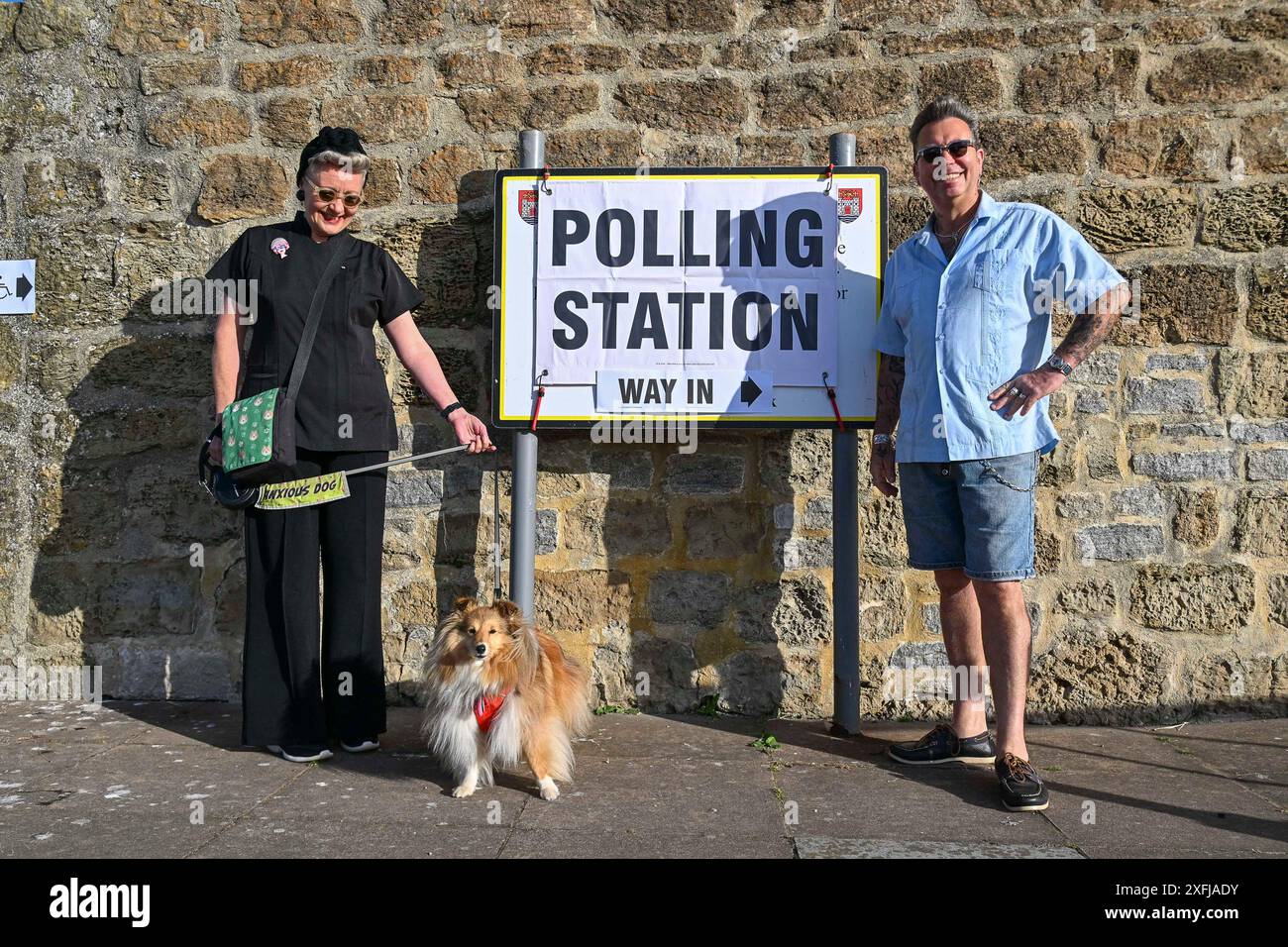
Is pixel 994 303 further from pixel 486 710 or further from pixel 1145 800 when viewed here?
pixel 486 710

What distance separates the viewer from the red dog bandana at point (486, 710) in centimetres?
362

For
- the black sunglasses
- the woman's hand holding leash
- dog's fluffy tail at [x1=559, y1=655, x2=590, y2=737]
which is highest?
the black sunglasses

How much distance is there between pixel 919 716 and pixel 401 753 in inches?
82.2

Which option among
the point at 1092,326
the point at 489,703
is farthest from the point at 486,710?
the point at 1092,326

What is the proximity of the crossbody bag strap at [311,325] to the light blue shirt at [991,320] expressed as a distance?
7.03 feet

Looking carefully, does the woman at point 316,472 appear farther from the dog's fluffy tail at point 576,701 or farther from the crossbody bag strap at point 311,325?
the dog's fluffy tail at point 576,701

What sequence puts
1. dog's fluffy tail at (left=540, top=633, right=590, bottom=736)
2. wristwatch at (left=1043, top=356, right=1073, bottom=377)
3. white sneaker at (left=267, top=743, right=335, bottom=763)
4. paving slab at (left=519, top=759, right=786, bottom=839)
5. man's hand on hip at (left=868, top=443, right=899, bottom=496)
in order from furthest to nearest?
1. man's hand on hip at (left=868, top=443, right=899, bottom=496)
2. white sneaker at (left=267, top=743, right=335, bottom=763)
3. dog's fluffy tail at (left=540, top=633, right=590, bottom=736)
4. wristwatch at (left=1043, top=356, right=1073, bottom=377)
5. paving slab at (left=519, top=759, right=786, bottom=839)

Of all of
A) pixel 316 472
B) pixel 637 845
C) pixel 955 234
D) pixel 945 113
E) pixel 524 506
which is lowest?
pixel 637 845

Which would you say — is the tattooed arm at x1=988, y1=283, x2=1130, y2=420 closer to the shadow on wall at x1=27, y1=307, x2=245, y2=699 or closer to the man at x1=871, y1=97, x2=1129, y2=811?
the man at x1=871, y1=97, x2=1129, y2=811

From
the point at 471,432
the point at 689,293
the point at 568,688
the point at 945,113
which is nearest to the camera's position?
the point at 945,113

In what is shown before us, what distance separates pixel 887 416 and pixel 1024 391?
23.9 inches

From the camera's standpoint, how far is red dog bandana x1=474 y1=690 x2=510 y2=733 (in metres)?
3.62

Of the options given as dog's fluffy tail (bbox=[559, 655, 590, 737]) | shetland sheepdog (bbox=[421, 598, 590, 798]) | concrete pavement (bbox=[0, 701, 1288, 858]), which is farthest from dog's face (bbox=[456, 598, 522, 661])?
concrete pavement (bbox=[0, 701, 1288, 858])

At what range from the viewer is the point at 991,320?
3.65 meters
